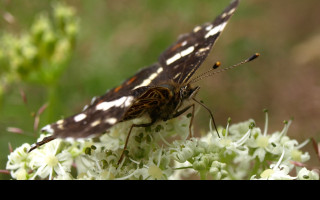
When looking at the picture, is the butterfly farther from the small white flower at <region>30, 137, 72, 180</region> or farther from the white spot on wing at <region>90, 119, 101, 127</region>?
the small white flower at <region>30, 137, 72, 180</region>

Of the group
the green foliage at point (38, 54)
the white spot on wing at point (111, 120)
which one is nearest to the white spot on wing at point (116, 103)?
the white spot on wing at point (111, 120)

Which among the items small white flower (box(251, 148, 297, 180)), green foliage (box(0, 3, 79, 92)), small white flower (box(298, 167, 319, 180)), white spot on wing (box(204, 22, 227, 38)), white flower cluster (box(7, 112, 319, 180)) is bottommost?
small white flower (box(298, 167, 319, 180))

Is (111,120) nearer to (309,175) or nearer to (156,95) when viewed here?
(156,95)

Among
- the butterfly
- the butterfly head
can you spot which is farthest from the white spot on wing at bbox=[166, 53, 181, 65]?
the butterfly head

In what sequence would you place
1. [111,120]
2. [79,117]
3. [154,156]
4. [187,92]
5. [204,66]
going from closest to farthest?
[111,120] < [79,117] < [154,156] < [187,92] < [204,66]

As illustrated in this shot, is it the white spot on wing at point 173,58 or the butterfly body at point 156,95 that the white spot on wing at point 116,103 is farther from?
the white spot on wing at point 173,58

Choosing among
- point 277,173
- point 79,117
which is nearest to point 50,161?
point 79,117
